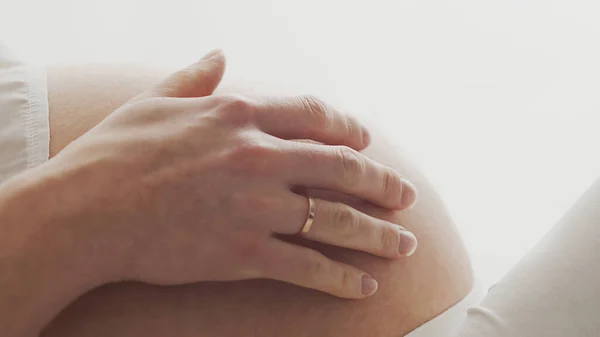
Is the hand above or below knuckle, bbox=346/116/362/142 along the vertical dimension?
below

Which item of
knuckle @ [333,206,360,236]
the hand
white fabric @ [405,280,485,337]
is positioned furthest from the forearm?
white fabric @ [405,280,485,337]

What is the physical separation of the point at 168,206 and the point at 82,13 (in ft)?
4.15

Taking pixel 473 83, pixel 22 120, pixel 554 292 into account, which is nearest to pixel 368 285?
pixel 554 292

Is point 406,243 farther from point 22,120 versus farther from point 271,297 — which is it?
point 22,120

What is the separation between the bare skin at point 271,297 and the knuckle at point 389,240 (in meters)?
0.02

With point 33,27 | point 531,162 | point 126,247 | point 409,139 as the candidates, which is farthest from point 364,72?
point 126,247

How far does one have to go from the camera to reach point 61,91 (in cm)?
85

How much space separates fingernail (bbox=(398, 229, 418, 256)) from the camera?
2.44ft

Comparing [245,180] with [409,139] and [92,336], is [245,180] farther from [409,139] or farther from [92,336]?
[409,139]

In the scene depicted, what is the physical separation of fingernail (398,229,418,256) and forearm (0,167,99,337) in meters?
0.33

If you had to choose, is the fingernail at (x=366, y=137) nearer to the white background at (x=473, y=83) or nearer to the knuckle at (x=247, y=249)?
the knuckle at (x=247, y=249)

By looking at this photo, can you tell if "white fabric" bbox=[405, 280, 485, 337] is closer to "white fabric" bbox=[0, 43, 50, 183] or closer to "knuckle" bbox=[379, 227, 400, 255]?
"knuckle" bbox=[379, 227, 400, 255]

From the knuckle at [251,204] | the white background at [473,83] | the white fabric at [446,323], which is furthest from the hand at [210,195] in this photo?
the white background at [473,83]

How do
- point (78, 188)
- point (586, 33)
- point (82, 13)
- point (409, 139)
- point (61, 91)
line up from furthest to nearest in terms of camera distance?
point (82, 13) → point (409, 139) → point (586, 33) → point (61, 91) → point (78, 188)
